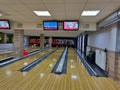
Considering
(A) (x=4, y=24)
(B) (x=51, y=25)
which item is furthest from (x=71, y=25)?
(A) (x=4, y=24)

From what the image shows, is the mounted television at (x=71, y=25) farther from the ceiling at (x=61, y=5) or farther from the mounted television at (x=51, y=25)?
the ceiling at (x=61, y=5)

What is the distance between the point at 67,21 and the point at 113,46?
7.96 ft

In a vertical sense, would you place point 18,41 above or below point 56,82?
above

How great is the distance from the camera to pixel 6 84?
412 cm

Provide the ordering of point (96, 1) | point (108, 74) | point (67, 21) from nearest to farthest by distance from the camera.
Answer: point (96, 1) → point (108, 74) → point (67, 21)

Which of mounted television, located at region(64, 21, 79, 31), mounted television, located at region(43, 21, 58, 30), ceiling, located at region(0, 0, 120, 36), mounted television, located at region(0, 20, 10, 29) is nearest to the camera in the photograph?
ceiling, located at region(0, 0, 120, 36)

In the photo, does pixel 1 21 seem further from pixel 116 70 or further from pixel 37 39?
pixel 37 39

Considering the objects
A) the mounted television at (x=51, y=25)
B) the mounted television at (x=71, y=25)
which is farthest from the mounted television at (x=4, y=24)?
the mounted television at (x=71, y=25)

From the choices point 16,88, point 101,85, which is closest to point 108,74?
point 101,85

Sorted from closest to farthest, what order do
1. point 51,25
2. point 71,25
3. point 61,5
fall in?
1. point 61,5
2. point 71,25
3. point 51,25

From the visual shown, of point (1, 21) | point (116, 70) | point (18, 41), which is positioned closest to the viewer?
point (116, 70)

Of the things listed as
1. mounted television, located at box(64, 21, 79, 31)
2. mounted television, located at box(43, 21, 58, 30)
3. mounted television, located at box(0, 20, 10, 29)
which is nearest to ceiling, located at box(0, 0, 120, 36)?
mounted television, located at box(64, 21, 79, 31)

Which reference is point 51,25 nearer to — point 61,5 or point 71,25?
point 71,25

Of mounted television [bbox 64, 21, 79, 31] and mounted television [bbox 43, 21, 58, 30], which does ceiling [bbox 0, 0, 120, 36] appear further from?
mounted television [bbox 43, 21, 58, 30]
